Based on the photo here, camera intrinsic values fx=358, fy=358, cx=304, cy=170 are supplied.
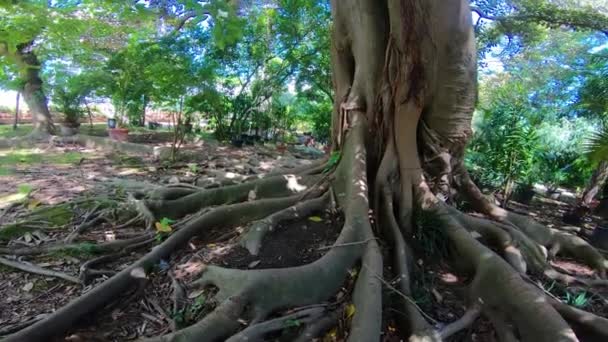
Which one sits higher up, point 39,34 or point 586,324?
point 39,34

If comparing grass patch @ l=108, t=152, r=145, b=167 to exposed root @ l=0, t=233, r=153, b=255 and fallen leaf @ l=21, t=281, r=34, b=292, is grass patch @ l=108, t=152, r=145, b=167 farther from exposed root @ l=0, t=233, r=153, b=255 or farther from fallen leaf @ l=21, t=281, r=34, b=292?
fallen leaf @ l=21, t=281, r=34, b=292

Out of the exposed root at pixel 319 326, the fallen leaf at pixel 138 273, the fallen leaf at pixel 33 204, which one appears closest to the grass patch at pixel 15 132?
the fallen leaf at pixel 33 204

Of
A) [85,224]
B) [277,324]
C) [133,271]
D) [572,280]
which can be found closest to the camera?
[277,324]

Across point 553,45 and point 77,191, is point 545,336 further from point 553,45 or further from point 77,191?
point 553,45

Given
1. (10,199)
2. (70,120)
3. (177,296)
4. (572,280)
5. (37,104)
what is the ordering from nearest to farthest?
1. (177,296)
2. (572,280)
3. (10,199)
4. (37,104)
5. (70,120)

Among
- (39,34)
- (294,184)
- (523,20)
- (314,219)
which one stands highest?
(523,20)

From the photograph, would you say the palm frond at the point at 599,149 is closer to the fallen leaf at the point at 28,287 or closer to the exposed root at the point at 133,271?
the exposed root at the point at 133,271

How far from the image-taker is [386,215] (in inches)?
130

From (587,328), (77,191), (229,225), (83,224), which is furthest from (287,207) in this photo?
(77,191)

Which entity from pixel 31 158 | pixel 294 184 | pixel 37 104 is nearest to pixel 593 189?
pixel 294 184

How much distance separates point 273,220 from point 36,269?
195 cm

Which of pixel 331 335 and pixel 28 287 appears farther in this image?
pixel 28 287

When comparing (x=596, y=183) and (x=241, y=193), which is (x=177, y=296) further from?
(x=596, y=183)

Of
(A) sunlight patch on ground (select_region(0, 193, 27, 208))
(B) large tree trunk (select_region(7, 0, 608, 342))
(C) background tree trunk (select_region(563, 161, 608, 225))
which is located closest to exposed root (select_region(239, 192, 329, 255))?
(B) large tree trunk (select_region(7, 0, 608, 342))
